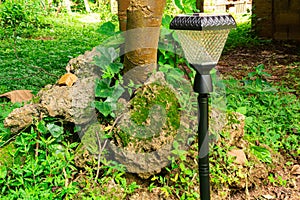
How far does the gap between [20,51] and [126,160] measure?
518 cm

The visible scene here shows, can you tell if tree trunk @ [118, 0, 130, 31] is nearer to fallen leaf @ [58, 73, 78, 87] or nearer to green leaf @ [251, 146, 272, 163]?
fallen leaf @ [58, 73, 78, 87]

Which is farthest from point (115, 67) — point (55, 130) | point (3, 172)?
point (3, 172)

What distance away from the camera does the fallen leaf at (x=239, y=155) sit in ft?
10.9

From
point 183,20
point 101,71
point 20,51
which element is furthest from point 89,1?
point 183,20

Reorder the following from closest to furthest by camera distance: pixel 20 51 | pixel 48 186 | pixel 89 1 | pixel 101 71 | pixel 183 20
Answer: pixel 183 20 → pixel 48 186 → pixel 101 71 → pixel 20 51 → pixel 89 1

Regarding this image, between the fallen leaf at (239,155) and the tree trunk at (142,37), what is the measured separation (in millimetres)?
867

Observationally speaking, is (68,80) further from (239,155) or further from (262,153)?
(262,153)

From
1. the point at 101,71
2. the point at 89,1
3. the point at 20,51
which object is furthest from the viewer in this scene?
the point at 89,1

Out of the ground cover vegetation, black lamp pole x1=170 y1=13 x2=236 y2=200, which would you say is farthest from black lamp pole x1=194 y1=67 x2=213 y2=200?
the ground cover vegetation

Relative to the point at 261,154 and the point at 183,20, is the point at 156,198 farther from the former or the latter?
the point at 183,20

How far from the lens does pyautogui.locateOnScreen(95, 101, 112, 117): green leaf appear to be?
125 inches

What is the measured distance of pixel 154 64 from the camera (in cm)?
349

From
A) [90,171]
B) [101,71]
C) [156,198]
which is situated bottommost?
[156,198]

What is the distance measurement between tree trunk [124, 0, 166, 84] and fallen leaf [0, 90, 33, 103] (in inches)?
73.5
